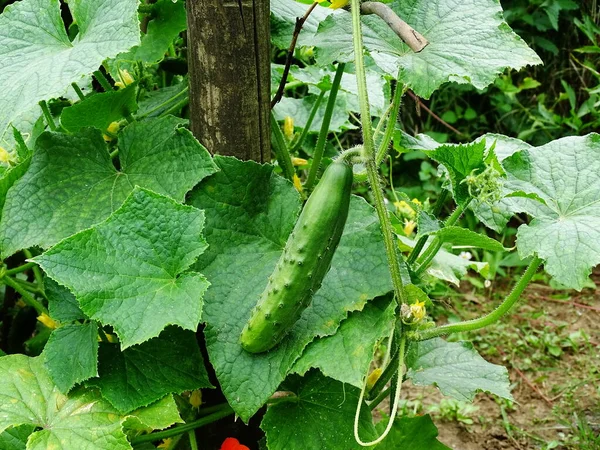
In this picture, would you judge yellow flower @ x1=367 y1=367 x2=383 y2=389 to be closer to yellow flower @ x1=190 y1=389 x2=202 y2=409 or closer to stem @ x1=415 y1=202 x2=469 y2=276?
stem @ x1=415 y1=202 x2=469 y2=276

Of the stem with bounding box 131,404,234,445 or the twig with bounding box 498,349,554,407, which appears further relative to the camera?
the twig with bounding box 498,349,554,407

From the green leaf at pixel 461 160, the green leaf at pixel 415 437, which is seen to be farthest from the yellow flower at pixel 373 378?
the green leaf at pixel 461 160

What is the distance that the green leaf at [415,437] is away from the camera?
1.59 m

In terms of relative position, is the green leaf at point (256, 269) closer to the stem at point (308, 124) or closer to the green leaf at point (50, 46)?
the green leaf at point (50, 46)

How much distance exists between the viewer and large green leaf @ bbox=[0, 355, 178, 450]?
121 cm

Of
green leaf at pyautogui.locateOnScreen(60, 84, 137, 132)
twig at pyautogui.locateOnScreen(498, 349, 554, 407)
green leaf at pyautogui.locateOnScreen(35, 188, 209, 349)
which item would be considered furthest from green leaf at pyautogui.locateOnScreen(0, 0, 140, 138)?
twig at pyautogui.locateOnScreen(498, 349, 554, 407)

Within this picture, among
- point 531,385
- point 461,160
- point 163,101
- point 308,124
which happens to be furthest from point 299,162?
point 531,385

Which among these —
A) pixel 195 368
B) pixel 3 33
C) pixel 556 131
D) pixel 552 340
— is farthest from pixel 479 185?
pixel 556 131

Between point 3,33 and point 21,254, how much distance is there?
0.92 m

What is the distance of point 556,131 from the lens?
393 centimetres

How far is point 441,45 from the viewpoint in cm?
123

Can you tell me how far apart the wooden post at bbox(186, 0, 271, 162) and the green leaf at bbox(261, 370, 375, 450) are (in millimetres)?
494

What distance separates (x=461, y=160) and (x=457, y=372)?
0.61 m

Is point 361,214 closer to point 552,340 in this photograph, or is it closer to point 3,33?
point 3,33
